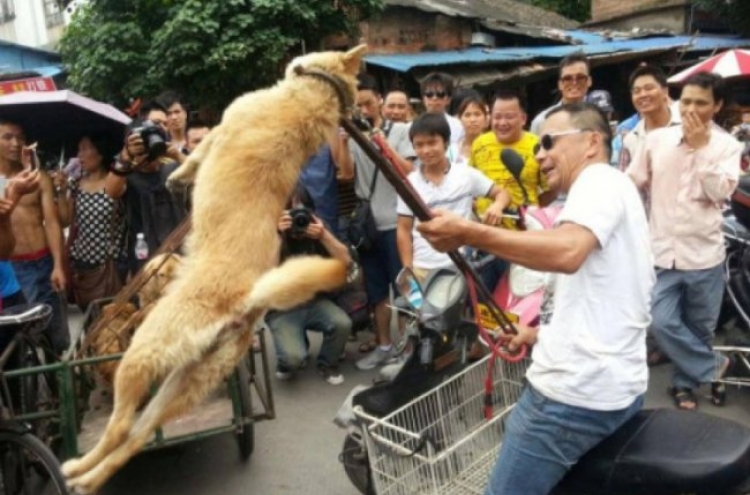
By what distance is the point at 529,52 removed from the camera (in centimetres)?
1568

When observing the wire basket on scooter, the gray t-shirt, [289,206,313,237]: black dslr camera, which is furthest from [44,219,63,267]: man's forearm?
the wire basket on scooter

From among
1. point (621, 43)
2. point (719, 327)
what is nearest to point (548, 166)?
point (719, 327)

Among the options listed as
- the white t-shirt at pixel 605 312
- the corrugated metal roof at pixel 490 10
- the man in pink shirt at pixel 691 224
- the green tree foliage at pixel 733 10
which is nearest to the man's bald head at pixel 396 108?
the man in pink shirt at pixel 691 224

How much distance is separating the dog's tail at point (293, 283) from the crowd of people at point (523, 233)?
33 centimetres

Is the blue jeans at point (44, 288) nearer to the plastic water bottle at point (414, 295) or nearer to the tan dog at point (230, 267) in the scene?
the plastic water bottle at point (414, 295)

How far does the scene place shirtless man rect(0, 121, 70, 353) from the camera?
4672 mm

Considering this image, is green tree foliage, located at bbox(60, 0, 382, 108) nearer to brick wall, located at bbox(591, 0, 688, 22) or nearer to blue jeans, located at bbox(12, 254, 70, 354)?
blue jeans, located at bbox(12, 254, 70, 354)

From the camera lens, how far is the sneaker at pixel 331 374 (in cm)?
518

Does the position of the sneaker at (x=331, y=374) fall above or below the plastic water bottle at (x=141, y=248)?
below

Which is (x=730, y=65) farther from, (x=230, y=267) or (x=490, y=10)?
(x=230, y=267)

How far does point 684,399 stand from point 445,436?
2201 millimetres

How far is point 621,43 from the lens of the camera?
17406 mm

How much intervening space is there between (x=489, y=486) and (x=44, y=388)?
2979 millimetres

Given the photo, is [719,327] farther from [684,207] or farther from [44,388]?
[44,388]
